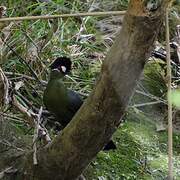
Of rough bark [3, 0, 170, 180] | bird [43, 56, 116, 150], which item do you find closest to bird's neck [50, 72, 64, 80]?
bird [43, 56, 116, 150]

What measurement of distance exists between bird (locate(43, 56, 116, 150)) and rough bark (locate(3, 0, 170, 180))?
30 centimetres

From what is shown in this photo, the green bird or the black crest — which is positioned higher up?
the black crest

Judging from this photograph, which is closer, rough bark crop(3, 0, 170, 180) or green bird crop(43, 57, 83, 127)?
rough bark crop(3, 0, 170, 180)

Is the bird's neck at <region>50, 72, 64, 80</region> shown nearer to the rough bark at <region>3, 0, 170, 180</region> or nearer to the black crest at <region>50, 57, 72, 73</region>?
the black crest at <region>50, 57, 72, 73</region>

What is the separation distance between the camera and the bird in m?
1.82

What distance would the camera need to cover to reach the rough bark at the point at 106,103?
3.79ft

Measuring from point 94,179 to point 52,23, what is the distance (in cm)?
93

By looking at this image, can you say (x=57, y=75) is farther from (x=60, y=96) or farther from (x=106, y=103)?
(x=106, y=103)

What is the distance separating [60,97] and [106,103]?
Result: 584 millimetres

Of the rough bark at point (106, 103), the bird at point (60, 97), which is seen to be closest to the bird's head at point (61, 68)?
the bird at point (60, 97)

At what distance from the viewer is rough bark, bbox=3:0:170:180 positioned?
1.16m

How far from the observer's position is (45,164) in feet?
4.97

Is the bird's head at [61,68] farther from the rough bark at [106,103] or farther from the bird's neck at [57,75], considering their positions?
the rough bark at [106,103]

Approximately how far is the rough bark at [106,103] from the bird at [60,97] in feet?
0.99
